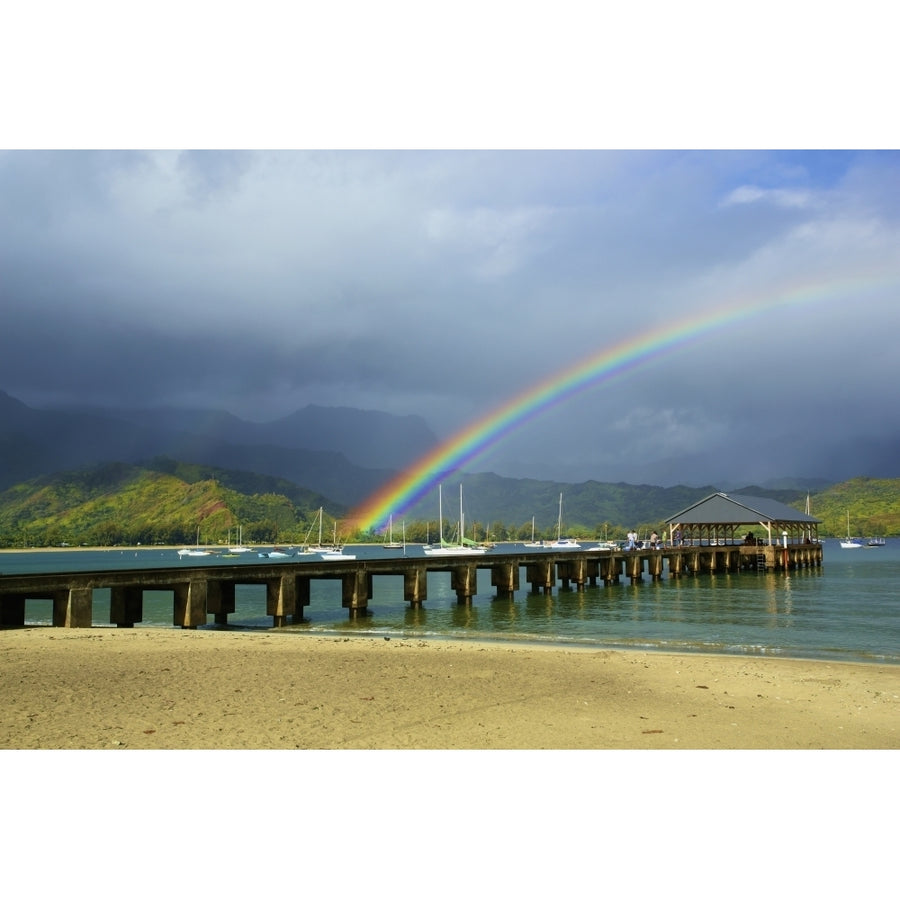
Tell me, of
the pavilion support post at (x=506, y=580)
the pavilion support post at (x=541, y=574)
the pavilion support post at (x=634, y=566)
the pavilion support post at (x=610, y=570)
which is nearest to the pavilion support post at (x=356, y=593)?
the pavilion support post at (x=506, y=580)

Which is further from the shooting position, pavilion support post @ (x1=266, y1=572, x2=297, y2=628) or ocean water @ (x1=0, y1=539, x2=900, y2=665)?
pavilion support post @ (x1=266, y1=572, x2=297, y2=628)

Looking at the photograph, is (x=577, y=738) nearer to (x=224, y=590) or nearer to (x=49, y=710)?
(x=49, y=710)

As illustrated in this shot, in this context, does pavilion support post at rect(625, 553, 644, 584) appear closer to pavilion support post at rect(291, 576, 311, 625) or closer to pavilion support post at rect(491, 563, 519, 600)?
pavilion support post at rect(491, 563, 519, 600)

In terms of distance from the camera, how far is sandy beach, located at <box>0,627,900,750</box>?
31.7 ft

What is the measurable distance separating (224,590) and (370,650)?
46.7 feet

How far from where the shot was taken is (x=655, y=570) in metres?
65.4

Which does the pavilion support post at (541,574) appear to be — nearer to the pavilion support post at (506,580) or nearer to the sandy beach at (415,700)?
the pavilion support post at (506,580)

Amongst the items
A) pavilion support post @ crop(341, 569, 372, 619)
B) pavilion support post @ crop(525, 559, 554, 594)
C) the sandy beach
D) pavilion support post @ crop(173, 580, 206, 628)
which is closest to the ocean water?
pavilion support post @ crop(341, 569, 372, 619)

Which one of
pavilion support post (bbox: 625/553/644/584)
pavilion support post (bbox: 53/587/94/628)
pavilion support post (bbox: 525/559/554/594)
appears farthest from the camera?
pavilion support post (bbox: 625/553/644/584)

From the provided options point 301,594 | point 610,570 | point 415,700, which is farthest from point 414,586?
point 415,700

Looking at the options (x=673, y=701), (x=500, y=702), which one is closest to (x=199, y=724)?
(x=500, y=702)

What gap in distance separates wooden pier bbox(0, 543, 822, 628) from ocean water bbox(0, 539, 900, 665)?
3.39ft

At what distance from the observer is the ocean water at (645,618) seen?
2534 centimetres

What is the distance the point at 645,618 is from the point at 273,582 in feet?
53.5
